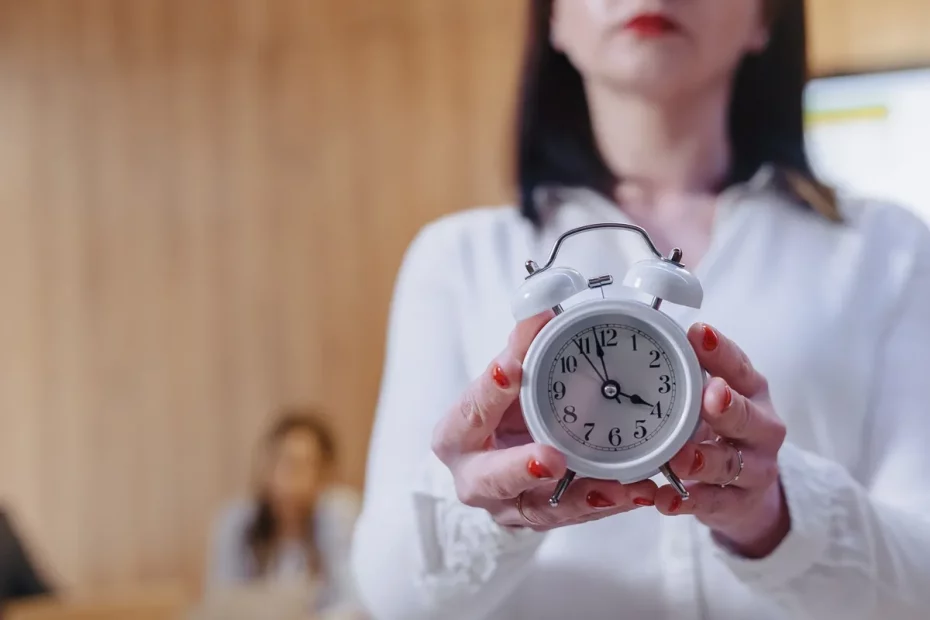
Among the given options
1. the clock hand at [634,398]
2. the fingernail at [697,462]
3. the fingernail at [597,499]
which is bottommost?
the fingernail at [597,499]

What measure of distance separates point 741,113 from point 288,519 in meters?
0.96

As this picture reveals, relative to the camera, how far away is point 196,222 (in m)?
1.58

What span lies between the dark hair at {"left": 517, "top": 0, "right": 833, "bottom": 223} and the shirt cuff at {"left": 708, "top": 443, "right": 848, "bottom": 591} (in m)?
0.16

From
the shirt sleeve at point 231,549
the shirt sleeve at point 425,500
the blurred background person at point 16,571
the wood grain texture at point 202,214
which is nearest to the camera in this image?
the shirt sleeve at point 425,500

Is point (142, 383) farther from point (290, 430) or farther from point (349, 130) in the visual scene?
point (349, 130)

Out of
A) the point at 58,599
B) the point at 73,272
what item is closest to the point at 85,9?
the point at 73,272

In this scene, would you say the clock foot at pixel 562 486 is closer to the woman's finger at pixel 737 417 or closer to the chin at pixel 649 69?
the woman's finger at pixel 737 417

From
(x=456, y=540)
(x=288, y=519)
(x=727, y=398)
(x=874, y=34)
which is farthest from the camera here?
(x=288, y=519)

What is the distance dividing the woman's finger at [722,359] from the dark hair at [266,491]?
2.97 feet

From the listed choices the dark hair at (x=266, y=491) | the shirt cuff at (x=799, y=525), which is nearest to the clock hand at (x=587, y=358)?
the shirt cuff at (x=799, y=525)

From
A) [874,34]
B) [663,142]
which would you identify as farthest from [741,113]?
[874,34]

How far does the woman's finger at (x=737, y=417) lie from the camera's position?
34 centimetres

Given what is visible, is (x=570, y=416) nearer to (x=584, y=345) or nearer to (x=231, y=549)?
(x=584, y=345)

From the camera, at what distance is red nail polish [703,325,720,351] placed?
35cm
